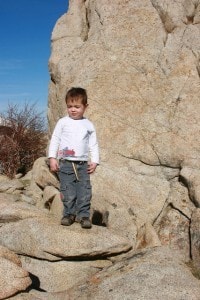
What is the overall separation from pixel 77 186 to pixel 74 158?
1.98 ft

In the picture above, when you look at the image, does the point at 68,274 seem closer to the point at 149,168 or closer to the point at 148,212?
the point at 148,212

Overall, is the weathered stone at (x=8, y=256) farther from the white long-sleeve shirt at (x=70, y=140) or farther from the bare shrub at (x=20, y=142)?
the bare shrub at (x=20, y=142)

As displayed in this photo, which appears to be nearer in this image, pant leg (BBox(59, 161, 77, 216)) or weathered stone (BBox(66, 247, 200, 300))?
weathered stone (BBox(66, 247, 200, 300))

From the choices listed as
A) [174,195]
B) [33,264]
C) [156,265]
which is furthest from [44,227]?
[174,195]

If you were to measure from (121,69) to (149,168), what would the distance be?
284 centimetres

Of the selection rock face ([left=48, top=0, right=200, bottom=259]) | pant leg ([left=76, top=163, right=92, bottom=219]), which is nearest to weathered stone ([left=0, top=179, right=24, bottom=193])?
rock face ([left=48, top=0, right=200, bottom=259])

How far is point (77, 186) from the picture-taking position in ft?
29.7

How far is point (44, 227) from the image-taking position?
29.9 feet

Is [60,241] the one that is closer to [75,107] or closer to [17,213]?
[17,213]

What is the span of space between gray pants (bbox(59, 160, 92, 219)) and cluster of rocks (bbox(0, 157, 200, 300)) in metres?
0.51

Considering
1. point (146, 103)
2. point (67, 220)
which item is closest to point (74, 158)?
point (67, 220)

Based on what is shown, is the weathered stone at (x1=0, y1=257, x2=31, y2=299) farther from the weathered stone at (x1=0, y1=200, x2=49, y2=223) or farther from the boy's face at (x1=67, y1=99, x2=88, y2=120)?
the boy's face at (x1=67, y1=99, x2=88, y2=120)

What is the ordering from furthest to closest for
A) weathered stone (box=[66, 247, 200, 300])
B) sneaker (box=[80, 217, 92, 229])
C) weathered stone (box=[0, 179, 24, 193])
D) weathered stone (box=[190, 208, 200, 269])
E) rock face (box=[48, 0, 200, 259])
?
weathered stone (box=[0, 179, 24, 193]) < rock face (box=[48, 0, 200, 259]) < weathered stone (box=[190, 208, 200, 269]) < sneaker (box=[80, 217, 92, 229]) < weathered stone (box=[66, 247, 200, 300])

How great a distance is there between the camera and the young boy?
8852mm
